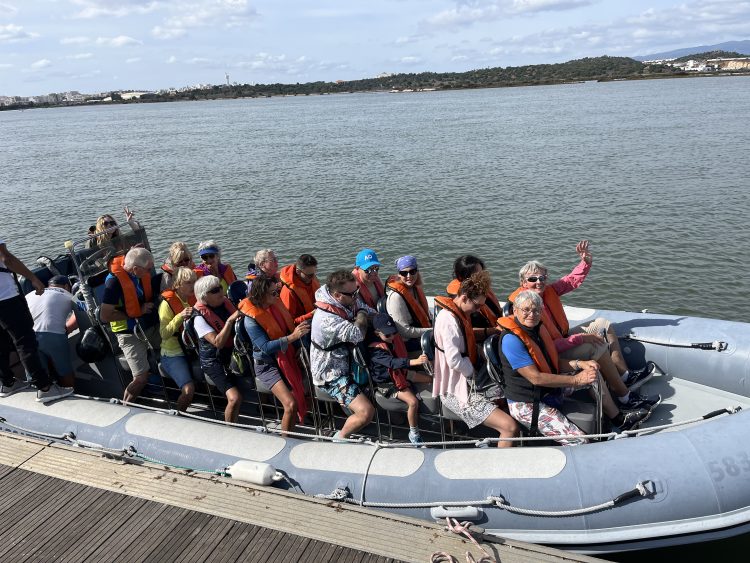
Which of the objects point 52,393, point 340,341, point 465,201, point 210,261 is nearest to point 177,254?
point 210,261

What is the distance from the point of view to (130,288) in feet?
15.8

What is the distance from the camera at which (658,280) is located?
10445 millimetres

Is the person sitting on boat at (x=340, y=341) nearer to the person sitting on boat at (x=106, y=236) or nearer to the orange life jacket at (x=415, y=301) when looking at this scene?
the orange life jacket at (x=415, y=301)

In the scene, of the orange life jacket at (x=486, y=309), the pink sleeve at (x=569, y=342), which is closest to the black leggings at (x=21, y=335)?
the orange life jacket at (x=486, y=309)

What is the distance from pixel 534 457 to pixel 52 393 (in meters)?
4.14

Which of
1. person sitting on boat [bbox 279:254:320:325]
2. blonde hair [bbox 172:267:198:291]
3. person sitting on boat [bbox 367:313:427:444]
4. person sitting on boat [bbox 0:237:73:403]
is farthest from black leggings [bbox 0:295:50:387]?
person sitting on boat [bbox 367:313:427:444]

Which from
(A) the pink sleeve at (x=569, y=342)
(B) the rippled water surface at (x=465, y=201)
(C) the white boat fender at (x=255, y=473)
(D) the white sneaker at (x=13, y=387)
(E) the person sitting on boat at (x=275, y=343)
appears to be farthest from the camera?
(B) the rippled water surface at (x=465, y=201)

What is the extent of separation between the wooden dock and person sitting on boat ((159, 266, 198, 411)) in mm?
829

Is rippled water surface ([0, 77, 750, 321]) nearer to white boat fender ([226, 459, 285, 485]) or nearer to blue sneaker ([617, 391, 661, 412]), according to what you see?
blue sneaker ([617, 391, 661, 412])

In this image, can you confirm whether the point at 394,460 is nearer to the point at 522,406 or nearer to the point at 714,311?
the point at 522,406

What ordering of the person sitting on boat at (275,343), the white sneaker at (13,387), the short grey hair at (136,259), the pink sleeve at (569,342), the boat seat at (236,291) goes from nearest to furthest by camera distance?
the person sitting on boat at (275,343)
the pink sleeve at (569,342)
the short grey hair at (136,259)
the white sneaker at (13,387)
the boat seat at (236,291)

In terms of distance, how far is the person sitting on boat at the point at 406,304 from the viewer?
460cm

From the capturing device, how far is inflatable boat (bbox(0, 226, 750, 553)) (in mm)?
3414

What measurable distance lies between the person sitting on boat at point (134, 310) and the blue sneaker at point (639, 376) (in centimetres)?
409
